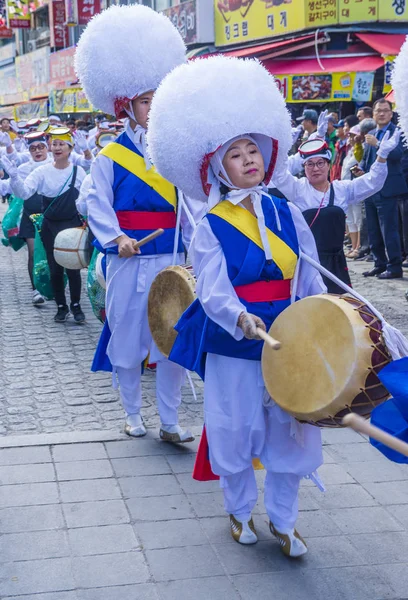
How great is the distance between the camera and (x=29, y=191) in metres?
8.77

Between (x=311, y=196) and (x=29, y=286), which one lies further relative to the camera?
(x=29, y=286)

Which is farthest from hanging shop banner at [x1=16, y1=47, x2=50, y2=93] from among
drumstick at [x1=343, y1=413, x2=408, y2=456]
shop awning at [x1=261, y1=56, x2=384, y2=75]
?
drumstick at [x1=343, y1=413, x2=408, y2=456]

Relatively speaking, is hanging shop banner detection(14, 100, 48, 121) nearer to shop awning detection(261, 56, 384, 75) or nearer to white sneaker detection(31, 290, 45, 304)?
shop awning detection(261, 56, 384, 75)

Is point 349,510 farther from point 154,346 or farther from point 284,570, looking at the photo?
point 154,346

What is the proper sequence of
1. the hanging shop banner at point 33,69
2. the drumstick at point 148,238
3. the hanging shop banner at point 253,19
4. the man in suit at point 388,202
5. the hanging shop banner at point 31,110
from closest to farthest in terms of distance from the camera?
the drumstick at point 148,238 → the man in suit at point 388,202 → the hanging shop banner at point 253,19 → the hanging shop banner at point 31,110 → the hanging shop banner at point 33,69

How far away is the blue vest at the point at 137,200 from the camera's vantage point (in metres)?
5.00

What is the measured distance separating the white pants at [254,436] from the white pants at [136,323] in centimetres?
130

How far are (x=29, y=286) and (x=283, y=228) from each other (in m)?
7.70

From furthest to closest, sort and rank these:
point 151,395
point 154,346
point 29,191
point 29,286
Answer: point 29,286, point 29,191, point 151,395, point 154,346

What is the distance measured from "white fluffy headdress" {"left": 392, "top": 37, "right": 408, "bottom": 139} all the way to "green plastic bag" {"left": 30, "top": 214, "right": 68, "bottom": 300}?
6707 millimetres

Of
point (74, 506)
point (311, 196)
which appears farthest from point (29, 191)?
point (74, 506)

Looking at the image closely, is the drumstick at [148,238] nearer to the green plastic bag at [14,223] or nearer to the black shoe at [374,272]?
the green plastic bag at [14,223]

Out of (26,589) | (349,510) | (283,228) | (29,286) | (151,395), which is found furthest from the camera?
(29,286)

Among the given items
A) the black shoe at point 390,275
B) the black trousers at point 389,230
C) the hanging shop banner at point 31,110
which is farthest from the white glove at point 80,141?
the hanging shop banner at point 31,110
